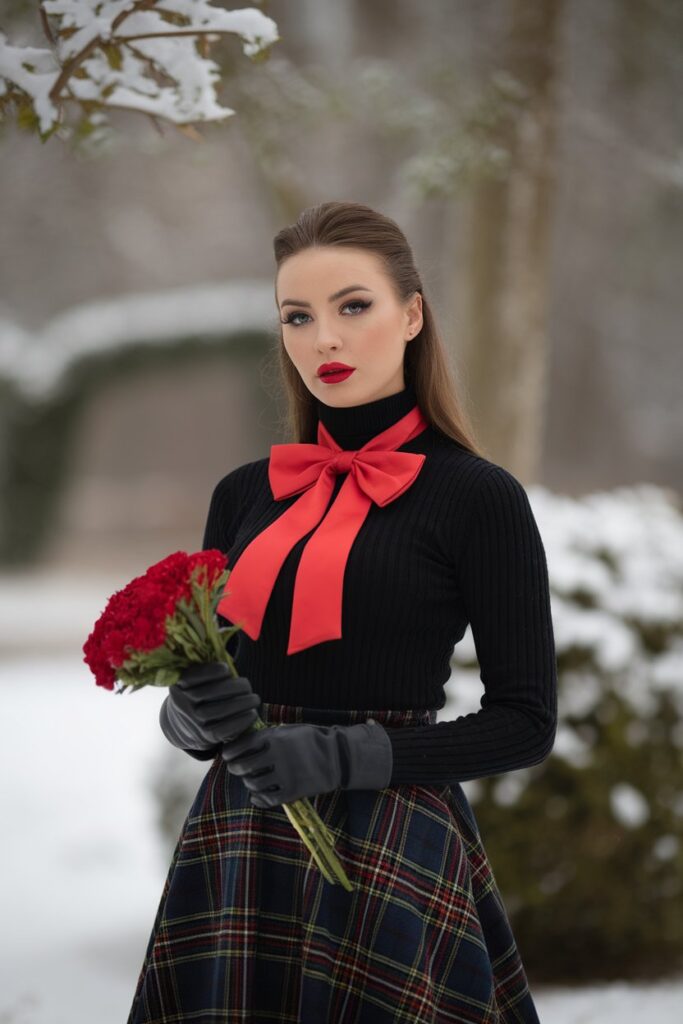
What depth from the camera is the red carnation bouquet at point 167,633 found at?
1666 mm

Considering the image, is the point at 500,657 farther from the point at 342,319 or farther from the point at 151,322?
the point at 151,322

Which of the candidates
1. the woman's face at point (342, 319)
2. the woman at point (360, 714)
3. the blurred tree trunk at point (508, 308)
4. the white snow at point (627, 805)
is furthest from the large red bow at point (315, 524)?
the blurred tree trunk at point (508, 308)

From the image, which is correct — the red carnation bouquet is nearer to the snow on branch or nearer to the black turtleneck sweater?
the black turtleneck sweater

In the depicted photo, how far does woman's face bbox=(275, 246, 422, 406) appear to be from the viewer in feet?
6.69

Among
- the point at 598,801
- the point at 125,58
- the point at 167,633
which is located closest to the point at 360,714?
the point at 167,633

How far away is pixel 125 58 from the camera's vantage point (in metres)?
2.63

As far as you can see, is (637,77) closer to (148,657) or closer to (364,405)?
(364,405)

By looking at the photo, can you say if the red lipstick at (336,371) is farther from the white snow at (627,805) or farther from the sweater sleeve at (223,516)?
the white snow at (627,805)

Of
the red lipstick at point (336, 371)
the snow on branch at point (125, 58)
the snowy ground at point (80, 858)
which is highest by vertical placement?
the snow on branch at point (125, 58)

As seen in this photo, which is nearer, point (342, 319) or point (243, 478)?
point (342, 319)

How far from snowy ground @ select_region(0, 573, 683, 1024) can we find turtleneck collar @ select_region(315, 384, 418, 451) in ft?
7.01

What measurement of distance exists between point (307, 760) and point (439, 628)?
0.39 m

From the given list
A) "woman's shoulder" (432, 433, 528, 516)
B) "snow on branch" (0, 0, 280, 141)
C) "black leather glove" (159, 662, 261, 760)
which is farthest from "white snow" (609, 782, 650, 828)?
"snow on branch" (0, 0, 280, 141)

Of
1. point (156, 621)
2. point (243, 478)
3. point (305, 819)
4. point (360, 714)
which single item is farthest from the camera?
point (243, 478)
